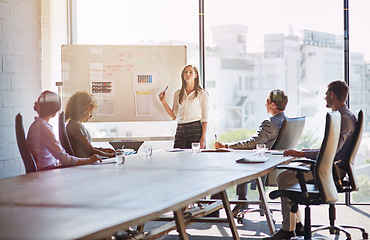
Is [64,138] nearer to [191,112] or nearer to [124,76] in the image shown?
[191,112]

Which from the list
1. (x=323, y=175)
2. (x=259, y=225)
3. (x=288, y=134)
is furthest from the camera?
(x=259, y=225)

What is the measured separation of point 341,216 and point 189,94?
87.4 inches

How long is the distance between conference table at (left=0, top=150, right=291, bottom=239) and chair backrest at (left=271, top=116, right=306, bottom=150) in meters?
0.83

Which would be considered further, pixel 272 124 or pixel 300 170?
pixel 272 124

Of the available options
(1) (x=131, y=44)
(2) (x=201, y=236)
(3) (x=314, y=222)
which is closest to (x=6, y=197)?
(2) (x=201, y=236)

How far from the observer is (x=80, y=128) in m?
4.66

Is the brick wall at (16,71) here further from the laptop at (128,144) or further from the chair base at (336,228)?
the chair base at (336,228)

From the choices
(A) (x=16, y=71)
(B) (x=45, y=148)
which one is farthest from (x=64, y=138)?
(A) (x=16, y=71)

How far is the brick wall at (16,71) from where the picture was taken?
5.29 m

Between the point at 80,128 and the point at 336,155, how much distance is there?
2.33 meters

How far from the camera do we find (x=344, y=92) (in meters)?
4.19

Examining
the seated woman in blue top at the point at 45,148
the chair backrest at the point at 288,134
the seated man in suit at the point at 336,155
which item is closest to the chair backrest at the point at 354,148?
the seated man in suit at the point at 336,155

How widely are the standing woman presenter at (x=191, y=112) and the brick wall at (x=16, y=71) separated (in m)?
1.72

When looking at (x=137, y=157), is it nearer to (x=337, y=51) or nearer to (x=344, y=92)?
(x=344, y=92)
